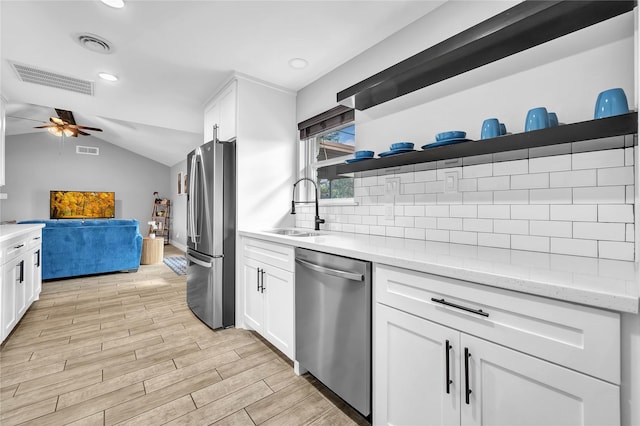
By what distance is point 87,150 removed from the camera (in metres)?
8.48

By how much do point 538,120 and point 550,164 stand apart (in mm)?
262

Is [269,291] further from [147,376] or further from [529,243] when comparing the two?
[529,243]

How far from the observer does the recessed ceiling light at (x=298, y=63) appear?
8.29 ft

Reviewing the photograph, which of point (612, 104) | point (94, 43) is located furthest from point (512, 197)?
point (94, 43)

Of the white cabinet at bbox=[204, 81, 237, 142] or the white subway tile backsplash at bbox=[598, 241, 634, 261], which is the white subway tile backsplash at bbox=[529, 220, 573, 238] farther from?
the white cabinet at bbox=[204, 81, 237, 142]

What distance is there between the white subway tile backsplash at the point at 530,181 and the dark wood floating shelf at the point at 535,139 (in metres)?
0.26

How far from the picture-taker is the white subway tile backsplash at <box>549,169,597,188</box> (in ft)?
4.19

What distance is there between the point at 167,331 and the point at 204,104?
2583mm

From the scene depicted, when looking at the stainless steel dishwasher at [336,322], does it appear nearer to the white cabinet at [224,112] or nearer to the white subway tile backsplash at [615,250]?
the white subway tile backsplash at [615,250]

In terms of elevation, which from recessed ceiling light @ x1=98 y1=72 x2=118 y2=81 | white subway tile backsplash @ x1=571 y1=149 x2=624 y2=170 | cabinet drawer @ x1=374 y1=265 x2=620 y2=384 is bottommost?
cabinet drawer @ x1=374 y1=265 x2=620 y2=384

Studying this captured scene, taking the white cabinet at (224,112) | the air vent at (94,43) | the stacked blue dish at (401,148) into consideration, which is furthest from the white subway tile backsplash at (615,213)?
the air vent at (94,43)

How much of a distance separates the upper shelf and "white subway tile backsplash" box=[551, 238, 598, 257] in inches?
36.1

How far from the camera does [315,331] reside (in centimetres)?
175

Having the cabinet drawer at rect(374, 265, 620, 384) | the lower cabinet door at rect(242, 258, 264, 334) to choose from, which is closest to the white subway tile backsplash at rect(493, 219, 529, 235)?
the cabinet drawer at rect(374, 265, 620, 384)
